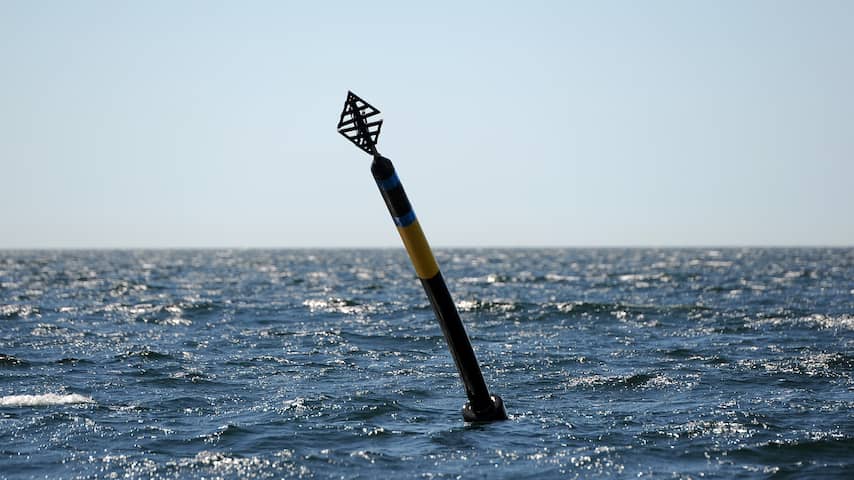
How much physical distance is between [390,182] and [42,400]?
855 centimetres

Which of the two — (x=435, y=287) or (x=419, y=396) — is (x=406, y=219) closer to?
(x=435, y=287)

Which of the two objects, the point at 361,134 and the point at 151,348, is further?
the point at 151,348

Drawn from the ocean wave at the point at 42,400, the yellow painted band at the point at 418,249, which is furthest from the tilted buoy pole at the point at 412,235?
the ocean wave at the point at 42,400

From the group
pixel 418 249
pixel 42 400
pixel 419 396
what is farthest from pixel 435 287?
pixel 42 400

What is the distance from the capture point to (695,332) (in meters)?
27.9

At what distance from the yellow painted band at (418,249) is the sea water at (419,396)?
2450 millimetres

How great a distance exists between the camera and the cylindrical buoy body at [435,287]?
1143 cm

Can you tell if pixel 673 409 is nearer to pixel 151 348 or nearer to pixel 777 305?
pixel 151 348

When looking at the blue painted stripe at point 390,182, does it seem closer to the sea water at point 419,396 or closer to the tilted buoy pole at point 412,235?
the tilted buoy pole at point 412,235

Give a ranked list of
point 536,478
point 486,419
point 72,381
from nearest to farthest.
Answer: point 536,478
point 486,419
point 72,381

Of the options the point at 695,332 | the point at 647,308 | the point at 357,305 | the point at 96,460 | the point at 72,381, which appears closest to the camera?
the point at 96,460

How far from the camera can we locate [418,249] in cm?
1170

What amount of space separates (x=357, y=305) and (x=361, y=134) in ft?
101

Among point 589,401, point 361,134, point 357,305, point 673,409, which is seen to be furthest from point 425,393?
point 357,305
